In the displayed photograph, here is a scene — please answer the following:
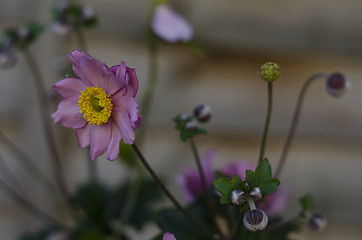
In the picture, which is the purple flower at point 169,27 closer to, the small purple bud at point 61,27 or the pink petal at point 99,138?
the small purple bud at point 61,27

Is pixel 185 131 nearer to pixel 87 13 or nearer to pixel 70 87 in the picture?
pixel 70 87

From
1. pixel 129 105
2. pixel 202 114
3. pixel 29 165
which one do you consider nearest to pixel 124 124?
pixel 129 105

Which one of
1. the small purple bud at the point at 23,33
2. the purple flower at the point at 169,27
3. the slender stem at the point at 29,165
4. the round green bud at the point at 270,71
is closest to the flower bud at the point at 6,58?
the small purple bud at the point at 23,33

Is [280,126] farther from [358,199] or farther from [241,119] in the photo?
[358,199]

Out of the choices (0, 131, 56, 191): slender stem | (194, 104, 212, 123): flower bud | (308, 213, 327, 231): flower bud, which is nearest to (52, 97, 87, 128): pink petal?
(194, 104, 212, 123): flower bud

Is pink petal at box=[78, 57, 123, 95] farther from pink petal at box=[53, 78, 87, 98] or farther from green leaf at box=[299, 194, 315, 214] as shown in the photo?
green leaf at box=[299, 194, 315, 214]

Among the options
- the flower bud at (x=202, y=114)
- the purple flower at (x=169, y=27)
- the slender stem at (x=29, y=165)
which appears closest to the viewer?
the flower bud at (x=202, y=114)
